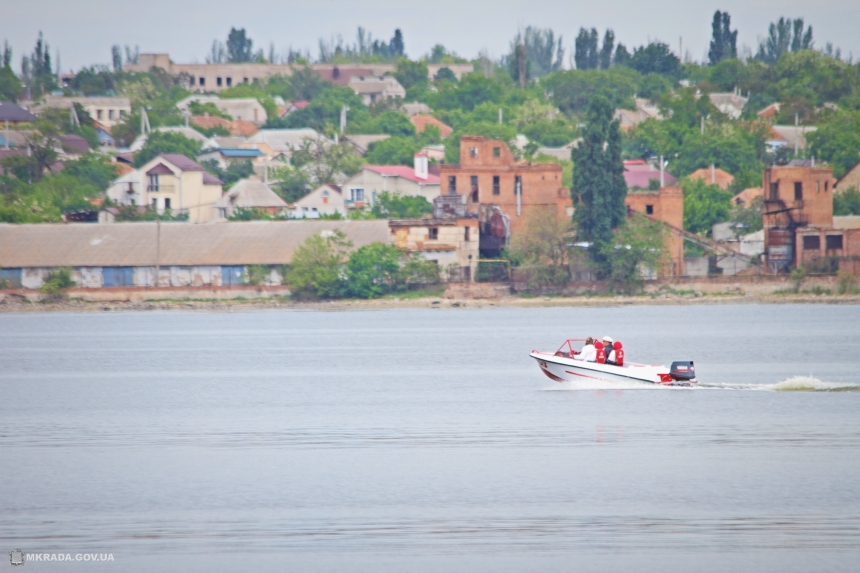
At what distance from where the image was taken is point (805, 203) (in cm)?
7638

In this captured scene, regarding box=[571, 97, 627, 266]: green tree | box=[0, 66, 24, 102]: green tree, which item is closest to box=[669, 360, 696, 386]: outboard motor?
box=[571, 97, 627, 266]: green tree

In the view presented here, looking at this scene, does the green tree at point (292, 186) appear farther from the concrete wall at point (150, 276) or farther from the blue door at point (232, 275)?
the concrete wall at point (150, 276)

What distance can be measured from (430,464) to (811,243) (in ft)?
180

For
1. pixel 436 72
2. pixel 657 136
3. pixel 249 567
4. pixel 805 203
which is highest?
pixel 436 72

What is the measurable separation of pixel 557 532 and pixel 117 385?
26.9m

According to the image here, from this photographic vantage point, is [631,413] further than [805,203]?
No

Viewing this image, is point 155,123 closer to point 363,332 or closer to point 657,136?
point 657,136

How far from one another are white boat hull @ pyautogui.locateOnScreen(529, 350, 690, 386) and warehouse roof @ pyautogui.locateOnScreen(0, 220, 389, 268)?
143 ft

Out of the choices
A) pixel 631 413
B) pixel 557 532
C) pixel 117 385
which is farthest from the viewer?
pixel 117 385

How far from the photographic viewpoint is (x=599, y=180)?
244 feet

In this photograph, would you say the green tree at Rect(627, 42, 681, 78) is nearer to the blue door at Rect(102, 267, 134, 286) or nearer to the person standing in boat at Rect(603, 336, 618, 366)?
the blue door at Rect(102, 267, 134, 286)

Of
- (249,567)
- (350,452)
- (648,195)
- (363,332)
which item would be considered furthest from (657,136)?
(249,567)

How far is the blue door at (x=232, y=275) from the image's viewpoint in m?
80.3

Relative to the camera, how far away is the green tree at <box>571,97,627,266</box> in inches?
2931
